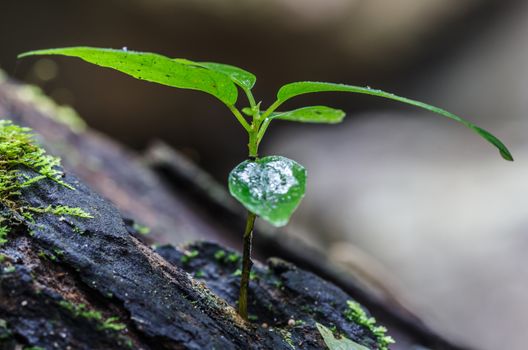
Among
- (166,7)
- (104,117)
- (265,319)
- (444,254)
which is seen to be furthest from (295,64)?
(265,319)

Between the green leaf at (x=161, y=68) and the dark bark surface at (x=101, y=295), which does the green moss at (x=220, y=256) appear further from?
the green leaf at (x=161, y=68)

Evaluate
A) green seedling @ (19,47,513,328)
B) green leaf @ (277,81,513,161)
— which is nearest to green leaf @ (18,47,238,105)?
green seedling @ (19,47,513,328)

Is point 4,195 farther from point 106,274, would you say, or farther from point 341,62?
point 341,62

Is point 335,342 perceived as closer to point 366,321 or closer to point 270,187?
point 366,321

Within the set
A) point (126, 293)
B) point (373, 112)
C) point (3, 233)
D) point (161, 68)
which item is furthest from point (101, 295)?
point (373, 112)

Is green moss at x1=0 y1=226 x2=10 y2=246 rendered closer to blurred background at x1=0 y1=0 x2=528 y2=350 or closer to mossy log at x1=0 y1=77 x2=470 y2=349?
mossy log at x1=0 y1=77 x2=470 y2=349

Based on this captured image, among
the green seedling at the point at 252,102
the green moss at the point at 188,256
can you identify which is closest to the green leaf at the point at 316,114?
the green seedling at the point at 252,102
